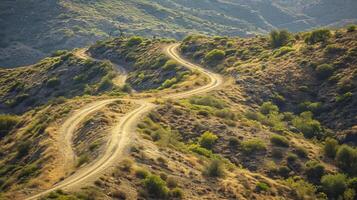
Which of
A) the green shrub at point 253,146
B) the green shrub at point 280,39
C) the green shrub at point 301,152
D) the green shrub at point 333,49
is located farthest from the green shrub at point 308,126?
the green shrub at point 280,39

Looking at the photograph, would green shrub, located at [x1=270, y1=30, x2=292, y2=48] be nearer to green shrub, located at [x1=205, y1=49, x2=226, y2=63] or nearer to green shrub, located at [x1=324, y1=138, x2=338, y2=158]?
Result: green shrub, located at [x1=205, y1=49, x2=226, y2=63]

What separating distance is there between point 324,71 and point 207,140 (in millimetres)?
37416

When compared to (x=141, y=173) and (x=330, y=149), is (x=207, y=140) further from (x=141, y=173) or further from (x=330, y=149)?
(x=141, y=173)

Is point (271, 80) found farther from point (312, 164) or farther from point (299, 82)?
point (312, 164)

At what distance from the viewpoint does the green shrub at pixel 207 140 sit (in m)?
56.7

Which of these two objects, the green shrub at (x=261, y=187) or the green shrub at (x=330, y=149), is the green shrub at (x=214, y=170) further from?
the green shrub at (x=330, y=149)

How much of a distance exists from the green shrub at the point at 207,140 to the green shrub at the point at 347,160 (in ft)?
50.8

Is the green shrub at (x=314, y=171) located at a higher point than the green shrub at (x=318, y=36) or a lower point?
lower

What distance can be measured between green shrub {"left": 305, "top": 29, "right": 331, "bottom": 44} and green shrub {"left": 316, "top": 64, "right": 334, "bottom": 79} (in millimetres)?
12696

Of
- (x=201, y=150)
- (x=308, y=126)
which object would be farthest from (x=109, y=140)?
(x=308, y=126)

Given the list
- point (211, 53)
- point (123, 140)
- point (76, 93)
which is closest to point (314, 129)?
point (123, 140)

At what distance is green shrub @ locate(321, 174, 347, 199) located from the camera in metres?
50.0

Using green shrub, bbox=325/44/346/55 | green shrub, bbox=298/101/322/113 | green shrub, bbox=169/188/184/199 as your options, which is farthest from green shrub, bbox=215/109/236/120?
green shrub, bbox=325/44/346/55

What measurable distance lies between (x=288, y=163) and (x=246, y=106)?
73.3 ft
